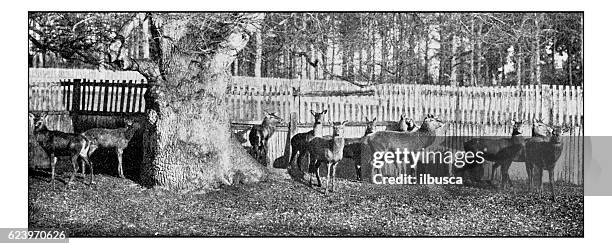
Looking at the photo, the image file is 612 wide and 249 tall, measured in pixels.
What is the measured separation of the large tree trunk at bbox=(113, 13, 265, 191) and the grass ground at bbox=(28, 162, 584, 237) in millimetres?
299

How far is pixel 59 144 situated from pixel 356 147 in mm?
4533

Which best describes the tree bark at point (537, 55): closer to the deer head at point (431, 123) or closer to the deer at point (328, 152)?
the deer head at point (431, 123)

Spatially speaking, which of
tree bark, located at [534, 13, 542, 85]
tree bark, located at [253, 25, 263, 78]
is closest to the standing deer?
tree bark, located at [534, 13, 542, 85]

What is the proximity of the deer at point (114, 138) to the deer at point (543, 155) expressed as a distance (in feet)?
20.0

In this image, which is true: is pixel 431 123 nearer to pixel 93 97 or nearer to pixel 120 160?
pixel 120 160

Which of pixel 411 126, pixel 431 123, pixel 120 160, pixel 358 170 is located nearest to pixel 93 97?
pixel 120 160

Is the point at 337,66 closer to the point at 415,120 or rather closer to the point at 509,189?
the point at 415,120

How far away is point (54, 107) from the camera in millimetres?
14688

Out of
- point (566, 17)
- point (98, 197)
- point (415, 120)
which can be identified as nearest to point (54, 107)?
point (98, 197)

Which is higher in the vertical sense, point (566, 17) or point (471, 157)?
point (566, 17)

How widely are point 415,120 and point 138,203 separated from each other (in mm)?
4390

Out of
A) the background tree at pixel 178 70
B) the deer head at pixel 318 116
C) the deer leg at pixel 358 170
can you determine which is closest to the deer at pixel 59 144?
the background tree at pixel 178 70

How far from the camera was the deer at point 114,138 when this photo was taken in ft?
48.6
